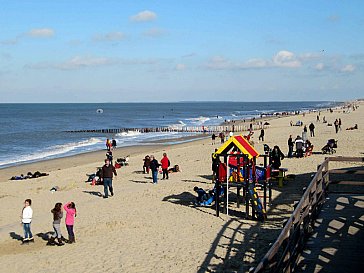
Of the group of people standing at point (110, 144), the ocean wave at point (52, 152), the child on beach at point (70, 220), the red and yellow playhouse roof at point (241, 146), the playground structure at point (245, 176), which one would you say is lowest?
the ocean wave at point (52, 152)

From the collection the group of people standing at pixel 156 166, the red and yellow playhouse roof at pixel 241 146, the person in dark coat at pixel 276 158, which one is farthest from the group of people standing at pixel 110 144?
the red and yellow playhouse roof at pixel 241 146

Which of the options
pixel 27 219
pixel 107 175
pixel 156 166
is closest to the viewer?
pixel 27 219

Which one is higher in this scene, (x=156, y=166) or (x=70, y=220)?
(x=156, y=166)

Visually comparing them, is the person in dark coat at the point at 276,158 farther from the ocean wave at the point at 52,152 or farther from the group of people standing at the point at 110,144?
the ocean wave at the point at 52,152

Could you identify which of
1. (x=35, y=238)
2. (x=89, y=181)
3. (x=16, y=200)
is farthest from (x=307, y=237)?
(x=89, y=181)

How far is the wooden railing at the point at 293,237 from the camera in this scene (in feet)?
18.3

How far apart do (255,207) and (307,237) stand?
4.05m

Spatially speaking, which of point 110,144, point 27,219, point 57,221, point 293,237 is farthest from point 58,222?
point 110,144

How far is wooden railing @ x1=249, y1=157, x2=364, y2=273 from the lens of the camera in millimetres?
5586

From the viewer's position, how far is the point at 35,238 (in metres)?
12.4

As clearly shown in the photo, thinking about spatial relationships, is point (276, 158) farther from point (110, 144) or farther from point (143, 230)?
point (110, 144)

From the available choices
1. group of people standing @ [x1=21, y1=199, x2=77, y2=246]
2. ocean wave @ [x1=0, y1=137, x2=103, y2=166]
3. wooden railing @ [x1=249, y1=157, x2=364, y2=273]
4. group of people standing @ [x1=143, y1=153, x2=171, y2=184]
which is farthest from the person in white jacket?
ocean wave @ [x1=0, y1=137, x2=103, y2=166]

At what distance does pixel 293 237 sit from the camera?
6.98m

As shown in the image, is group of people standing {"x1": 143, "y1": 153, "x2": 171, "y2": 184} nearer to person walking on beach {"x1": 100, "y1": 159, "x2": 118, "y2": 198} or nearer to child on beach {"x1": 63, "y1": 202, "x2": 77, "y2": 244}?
person walking on beach {"x1": 100, "y1": 159, "x2": 118, "y2": 198}
